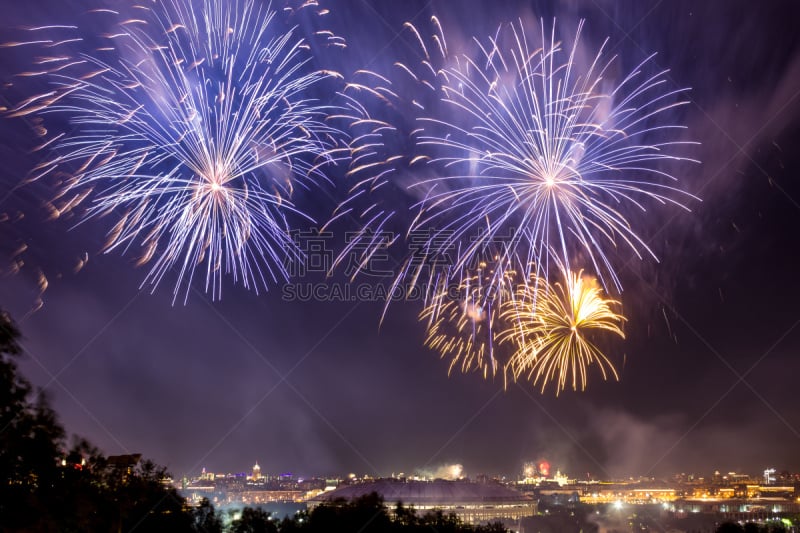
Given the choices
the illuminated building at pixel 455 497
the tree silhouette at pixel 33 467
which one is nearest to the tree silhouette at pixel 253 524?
the tree silhouette at pixel 33 467

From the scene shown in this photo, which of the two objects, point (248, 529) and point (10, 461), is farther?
point (248, 529)

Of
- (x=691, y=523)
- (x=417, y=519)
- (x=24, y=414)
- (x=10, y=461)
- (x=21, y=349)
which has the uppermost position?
(x=21, y=349)

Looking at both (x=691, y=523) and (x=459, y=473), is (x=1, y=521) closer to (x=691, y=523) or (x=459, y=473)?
(x=691, y=523)

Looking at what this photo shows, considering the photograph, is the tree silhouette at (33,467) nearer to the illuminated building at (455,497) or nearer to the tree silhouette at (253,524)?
the tree silhouette at (253,524)

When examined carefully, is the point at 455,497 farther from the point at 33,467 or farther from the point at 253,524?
the point at 33,467

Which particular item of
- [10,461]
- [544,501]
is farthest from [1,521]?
[544,501]

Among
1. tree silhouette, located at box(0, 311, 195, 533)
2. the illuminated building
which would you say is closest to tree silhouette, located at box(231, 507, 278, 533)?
tree silhouette, located at box(0, 311, 195, 533)

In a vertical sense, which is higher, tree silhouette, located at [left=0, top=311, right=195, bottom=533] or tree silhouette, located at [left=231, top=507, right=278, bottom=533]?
tree silhouette, located at [left=0, top=311, right=195, bottom=533]

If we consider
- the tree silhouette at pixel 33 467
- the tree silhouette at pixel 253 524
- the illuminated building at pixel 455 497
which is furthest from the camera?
the illuminated building at pixel 455 497

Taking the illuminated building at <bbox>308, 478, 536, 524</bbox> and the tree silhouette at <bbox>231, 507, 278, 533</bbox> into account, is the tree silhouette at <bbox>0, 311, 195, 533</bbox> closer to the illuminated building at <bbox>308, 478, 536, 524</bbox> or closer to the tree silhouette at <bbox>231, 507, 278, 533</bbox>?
the tree silhouette at <bbox>231, 507, 278, 533</bbox>
